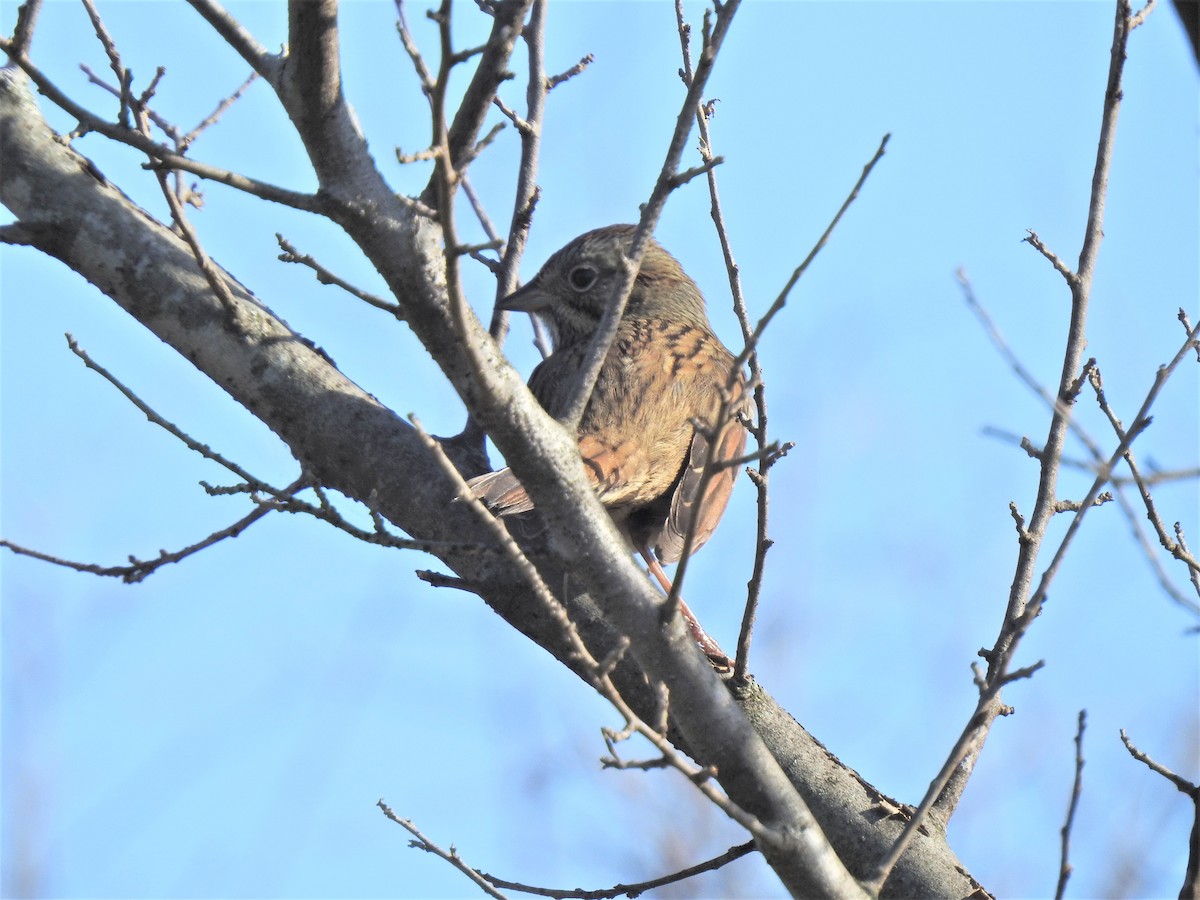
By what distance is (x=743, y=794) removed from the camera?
3.15 m

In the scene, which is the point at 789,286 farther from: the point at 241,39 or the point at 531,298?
the point at 531,298

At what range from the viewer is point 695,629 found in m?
4.46

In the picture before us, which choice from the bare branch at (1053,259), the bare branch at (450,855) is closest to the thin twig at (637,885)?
the bare branch at (450,855)

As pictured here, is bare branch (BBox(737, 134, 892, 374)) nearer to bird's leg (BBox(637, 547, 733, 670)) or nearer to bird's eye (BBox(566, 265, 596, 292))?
bird's leg (BBox(637, 547, 733, 670))

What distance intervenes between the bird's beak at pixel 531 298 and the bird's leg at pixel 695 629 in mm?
1146

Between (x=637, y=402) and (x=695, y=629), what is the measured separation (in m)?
0.86

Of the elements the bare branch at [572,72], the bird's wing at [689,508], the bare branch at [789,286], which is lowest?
the bare branch at [789,286]

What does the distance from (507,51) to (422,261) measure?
0.51m


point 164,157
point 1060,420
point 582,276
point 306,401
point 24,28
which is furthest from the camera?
point 582,276

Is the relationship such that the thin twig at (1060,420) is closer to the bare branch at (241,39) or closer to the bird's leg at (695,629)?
the bird's leg at (695,629)

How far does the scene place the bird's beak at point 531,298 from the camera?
5399mm

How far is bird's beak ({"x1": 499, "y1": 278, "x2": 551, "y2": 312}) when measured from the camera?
5.40m

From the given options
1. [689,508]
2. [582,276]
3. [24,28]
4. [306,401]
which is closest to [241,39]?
[24,28]

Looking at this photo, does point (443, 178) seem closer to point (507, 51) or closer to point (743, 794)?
point (507, 51)
